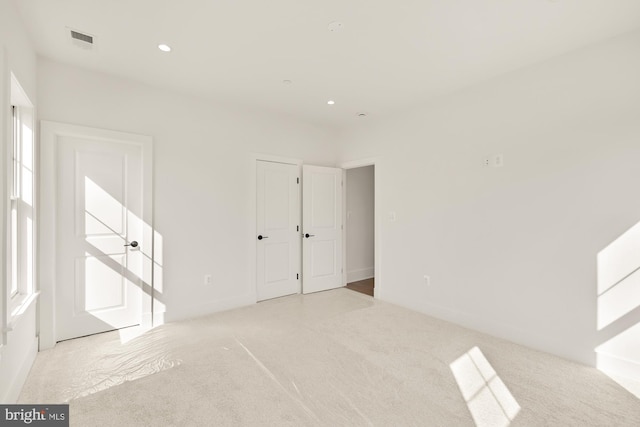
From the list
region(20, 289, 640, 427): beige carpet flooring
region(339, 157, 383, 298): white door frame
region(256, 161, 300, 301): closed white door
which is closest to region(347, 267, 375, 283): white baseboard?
region(339, 157, 383, 298): white door frame

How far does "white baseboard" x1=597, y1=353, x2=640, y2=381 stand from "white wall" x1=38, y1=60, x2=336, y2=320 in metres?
3.67

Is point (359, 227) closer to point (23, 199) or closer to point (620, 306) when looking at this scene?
point (620, 306)

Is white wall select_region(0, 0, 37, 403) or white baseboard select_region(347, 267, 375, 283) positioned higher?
white wall select_region(0, 0, 37, 403)

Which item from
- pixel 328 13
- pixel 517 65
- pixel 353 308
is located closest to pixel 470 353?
pixel 353 308

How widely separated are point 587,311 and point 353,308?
2394 millimetres

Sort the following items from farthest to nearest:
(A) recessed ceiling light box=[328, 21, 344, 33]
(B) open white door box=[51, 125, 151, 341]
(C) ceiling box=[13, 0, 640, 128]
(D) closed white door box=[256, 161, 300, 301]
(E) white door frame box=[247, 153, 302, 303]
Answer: (D) closed white door box=[256, 161, 300, 301], (E) white door frame box=[247, 153, 302, 303], (B) open white door box=[51, 125, 151, 341], (A) recessed ceiling light box=[328, 21, 344, 33], (C) ceiling box=[13, 0, 640, 128]

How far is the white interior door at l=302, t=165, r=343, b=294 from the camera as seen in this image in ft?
15.8

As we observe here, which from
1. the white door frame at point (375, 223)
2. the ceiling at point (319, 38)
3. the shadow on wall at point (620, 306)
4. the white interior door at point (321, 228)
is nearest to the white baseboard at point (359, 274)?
the white door frame at point (375, 223)

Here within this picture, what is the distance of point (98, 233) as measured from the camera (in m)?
3.22

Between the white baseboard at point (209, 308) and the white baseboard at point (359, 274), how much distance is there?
2.06 meters

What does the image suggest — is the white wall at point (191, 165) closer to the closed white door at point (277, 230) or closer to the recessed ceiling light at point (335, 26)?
the closed white door at point (277, 230)

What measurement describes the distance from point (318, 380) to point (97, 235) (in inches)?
104

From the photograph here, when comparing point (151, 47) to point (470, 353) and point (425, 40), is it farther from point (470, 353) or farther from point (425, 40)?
point (470, 353)

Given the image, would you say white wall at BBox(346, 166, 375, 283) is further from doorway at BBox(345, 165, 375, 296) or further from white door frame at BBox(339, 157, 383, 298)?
white door frame at BBox(339, 157, 383, 298)
